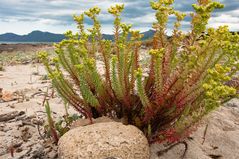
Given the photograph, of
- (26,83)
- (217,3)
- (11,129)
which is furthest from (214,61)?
(26,83)

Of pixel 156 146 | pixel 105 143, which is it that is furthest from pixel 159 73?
pixel 156 146

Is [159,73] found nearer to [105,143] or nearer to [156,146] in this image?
[105,143]

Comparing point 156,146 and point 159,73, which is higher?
point 159,73

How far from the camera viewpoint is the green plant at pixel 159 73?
285 cm

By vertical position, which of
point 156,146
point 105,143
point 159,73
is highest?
point 159,73

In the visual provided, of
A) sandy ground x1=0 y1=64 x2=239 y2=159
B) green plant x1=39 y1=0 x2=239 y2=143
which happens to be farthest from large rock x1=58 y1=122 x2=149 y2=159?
sandy ground x1=0 y1=64 x2=239 y2=159

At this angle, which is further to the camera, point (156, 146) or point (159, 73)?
point (156, 146)

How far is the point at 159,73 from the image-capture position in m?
2.89

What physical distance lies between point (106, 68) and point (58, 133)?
3.00 ft

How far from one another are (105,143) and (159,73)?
0.69 m

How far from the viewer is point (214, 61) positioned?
290cm

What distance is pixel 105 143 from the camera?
296cm

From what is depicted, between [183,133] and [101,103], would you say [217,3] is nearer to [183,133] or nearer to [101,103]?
[183,133]

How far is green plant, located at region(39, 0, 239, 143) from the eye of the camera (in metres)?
2.85
